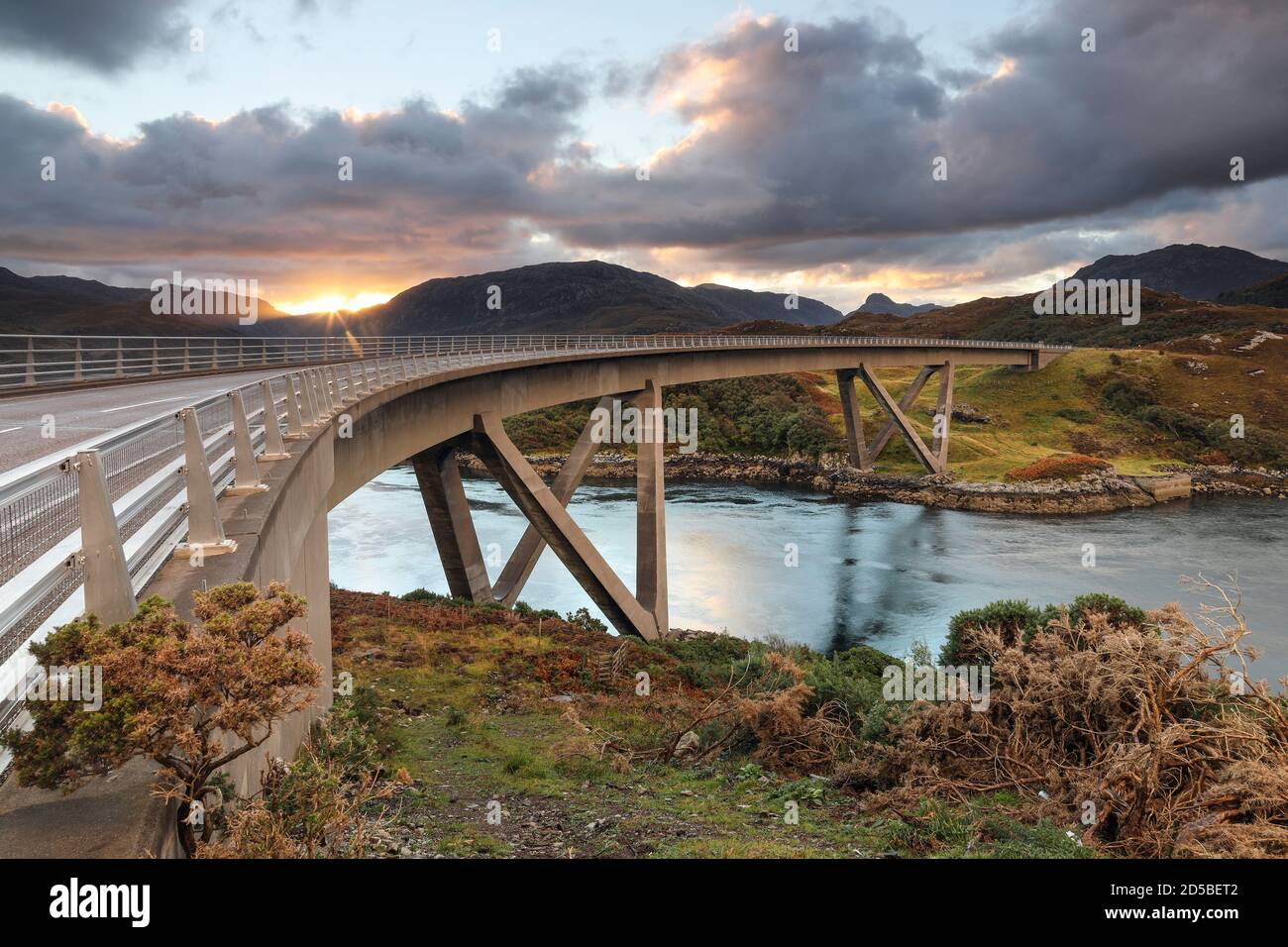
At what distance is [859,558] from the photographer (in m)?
44.6

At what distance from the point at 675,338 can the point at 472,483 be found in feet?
81.4

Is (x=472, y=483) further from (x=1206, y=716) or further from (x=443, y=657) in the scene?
(x=1206, y=716)

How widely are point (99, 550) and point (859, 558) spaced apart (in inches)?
1708

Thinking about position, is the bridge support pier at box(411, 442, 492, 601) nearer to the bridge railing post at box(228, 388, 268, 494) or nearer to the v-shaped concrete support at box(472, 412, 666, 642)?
the v-shaped concrete support at box(472, 412, 666, 642)

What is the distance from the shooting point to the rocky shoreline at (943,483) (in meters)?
58.2

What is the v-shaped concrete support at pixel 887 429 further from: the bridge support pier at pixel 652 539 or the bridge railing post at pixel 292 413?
the bridge railing post at pixel 292 413

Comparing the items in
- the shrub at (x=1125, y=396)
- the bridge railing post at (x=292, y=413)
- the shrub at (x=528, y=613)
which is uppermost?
the shrub at (x=1125, y=396)

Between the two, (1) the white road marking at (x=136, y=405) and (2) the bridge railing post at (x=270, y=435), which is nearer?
(2) the bridge railing post at (x=270, y=435)

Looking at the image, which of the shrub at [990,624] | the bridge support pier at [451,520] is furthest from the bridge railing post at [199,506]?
the bridge support pier at [451,520]

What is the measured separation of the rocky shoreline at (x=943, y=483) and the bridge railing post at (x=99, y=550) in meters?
61.1

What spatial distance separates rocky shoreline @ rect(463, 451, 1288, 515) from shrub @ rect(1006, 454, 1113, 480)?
0.96 meters

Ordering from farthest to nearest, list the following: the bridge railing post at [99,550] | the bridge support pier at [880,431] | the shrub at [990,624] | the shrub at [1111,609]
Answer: the bridge support pier at [880,431] → the shrub at [990,624] → the shrub at [1111,609] → the bridge railing post at [99,550]
